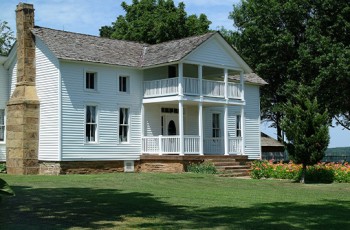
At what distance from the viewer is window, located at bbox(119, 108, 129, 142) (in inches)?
1187

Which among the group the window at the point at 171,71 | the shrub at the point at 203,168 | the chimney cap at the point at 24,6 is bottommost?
the shrub at the point at 203,168

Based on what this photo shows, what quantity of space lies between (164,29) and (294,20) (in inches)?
404

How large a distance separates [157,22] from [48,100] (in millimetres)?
18308

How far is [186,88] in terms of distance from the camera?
29625mm

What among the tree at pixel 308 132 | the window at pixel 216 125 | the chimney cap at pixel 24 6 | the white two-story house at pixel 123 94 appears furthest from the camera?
the window at pixel 216 125

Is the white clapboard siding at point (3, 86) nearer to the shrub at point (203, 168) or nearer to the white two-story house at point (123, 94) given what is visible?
the white two-story house at point (123, 94)

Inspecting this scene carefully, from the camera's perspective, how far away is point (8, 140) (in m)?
28.3

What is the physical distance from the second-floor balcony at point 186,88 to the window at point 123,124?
1.55 m

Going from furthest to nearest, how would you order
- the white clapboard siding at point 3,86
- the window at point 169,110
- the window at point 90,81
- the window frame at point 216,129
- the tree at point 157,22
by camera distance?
the tree at point 157,22
the window frame at point 216,129
the window at point 169,110
the white clapboard siding at point 3,86
the window at point 90,81

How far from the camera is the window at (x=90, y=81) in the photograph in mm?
28716

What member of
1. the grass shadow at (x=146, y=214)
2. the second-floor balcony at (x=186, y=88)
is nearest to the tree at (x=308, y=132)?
the grass shadow at (x=146, y=214)

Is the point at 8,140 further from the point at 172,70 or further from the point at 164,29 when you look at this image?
the point at 164,29

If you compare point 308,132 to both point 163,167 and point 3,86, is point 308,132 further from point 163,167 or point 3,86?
point 3,86

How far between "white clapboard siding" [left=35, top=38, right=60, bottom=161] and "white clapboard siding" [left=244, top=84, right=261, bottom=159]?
14.0m
